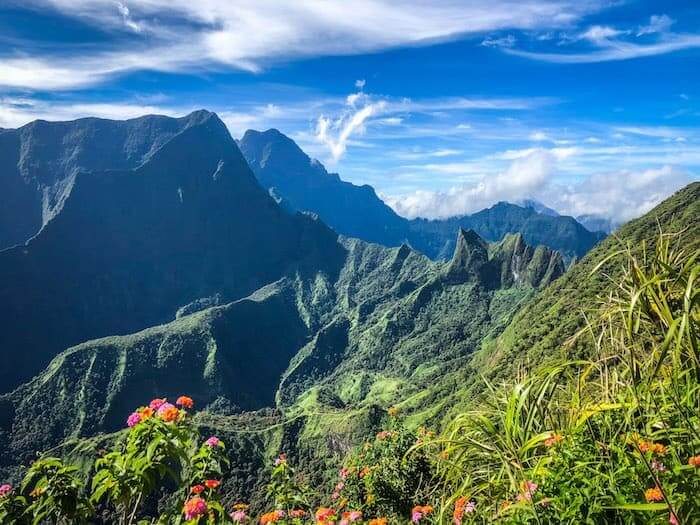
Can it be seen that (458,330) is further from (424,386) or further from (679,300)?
(679,300)

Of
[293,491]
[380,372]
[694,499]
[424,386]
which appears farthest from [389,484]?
[380,372]

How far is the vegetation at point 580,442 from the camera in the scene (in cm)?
329

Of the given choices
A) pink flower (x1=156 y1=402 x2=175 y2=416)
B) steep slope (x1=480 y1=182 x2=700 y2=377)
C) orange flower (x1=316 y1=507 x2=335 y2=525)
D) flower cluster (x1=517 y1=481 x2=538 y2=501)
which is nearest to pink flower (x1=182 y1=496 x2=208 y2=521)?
pink flower (x1=156 y1=402 x2=175 y2=416)

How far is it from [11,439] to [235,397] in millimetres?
76513

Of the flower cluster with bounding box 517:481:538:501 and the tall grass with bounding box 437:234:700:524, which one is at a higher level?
the tall grass with bounding box 437:234:700:524

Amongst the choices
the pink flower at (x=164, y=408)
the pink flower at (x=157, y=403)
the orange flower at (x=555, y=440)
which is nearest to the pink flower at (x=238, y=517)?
the pink flower at (x=157, y=403)

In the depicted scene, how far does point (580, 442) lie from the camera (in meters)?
4.06

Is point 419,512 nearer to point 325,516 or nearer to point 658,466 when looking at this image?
point 325,516

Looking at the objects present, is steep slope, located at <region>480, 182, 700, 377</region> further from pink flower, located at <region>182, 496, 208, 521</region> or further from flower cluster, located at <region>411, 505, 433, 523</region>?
pink flower, located at <region>182, 496, 208, 521</region>

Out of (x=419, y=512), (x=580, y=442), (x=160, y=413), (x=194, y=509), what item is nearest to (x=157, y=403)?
(x=160, y=413)

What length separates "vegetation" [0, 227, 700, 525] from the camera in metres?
3.29

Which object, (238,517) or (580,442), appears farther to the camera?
(238,517)

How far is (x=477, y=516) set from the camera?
443cm

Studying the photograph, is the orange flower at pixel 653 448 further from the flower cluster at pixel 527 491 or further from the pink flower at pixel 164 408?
the pink flower at pixel 164 408
